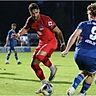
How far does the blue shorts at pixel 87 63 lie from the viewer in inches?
371

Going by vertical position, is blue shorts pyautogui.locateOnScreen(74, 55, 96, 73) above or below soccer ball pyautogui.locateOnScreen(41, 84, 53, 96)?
above

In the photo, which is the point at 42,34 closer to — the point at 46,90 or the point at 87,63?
the point at 46,90

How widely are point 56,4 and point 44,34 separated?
31.0 m

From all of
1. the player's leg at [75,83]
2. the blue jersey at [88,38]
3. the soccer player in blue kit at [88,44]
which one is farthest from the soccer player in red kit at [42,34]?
the blue jersey at [88,38]

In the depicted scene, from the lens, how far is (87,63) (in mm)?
9445

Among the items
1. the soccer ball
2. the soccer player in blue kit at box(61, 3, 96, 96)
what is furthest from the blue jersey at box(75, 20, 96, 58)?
the soccer ball

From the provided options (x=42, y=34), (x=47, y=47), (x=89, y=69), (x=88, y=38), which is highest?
(x=88, y=38)

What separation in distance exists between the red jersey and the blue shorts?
1.87m

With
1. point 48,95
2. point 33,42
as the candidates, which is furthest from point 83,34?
point 33,42

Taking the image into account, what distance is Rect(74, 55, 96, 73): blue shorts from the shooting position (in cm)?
943

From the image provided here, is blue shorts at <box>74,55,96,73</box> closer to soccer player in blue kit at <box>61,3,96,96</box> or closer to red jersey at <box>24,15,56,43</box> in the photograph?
soccer player in blue kit at <box>61,3,96,96</box>

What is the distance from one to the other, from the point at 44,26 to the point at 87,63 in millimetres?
2123

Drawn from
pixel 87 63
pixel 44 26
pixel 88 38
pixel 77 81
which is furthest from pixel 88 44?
pixel 44 26

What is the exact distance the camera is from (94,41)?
31.0 feet
